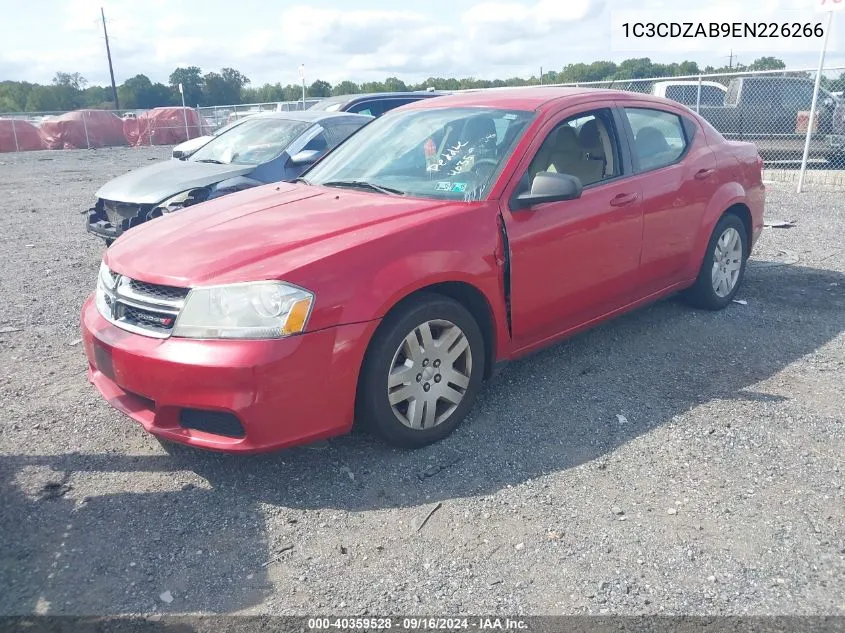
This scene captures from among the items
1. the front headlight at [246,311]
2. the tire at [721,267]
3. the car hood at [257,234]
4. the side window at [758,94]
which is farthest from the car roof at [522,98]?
the side window at [758,94]

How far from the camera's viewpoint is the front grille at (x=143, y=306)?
3.19m

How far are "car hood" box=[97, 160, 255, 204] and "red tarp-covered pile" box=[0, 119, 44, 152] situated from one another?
25.7m

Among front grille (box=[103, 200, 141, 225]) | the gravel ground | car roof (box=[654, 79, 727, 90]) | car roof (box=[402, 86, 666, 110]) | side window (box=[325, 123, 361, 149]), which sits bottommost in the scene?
the gravel ground

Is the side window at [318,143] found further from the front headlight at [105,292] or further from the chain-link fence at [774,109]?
the chain-link fence at [774,109]

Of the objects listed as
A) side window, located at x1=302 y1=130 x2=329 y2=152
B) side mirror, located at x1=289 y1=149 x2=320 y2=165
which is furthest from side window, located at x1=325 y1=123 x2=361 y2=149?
side mirror, located at x1=289 y1=149 x2=320 y2=165

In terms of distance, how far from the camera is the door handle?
440 centimetres

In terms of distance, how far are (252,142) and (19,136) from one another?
26.3 meters

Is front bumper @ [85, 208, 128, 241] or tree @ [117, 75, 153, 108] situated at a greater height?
tree @ [117, 75, 153, 108]

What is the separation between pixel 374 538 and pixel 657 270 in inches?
114

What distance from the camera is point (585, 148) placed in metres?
4.50

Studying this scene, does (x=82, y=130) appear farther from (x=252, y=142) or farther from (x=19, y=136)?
(x=252, y=142)

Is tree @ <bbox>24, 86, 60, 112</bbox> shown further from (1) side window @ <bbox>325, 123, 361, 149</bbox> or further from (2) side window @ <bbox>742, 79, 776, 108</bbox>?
(1) side window @ <bbox>325, 123, 361, 149</bbox>

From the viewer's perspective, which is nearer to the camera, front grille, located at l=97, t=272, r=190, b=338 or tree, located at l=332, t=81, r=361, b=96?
front grille, located at l=97, t=272, r=190, b=338

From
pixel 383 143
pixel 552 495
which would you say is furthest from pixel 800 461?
pixel 383 143
